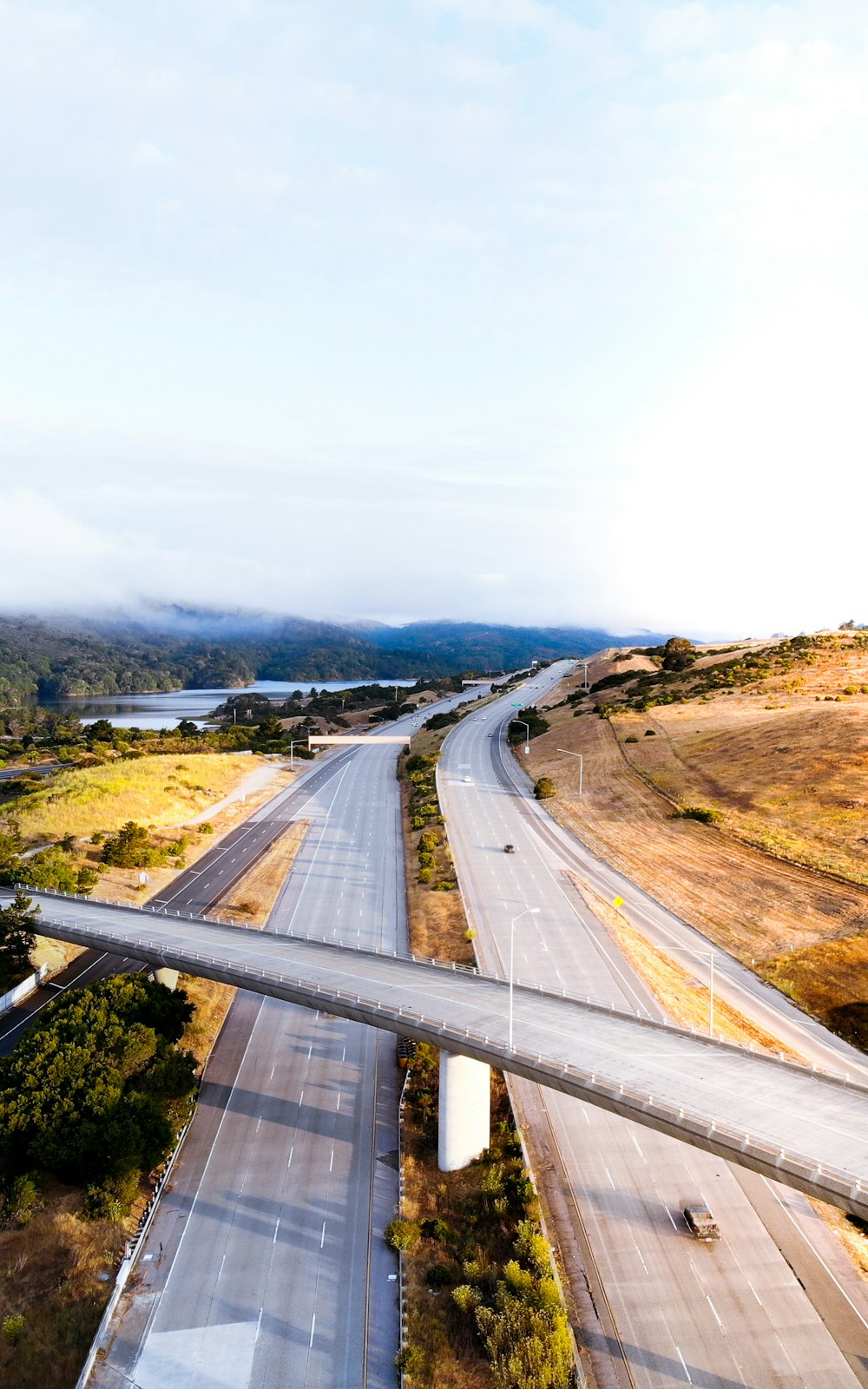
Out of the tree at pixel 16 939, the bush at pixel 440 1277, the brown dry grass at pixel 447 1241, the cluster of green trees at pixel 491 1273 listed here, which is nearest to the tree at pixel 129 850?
the tree at pixel 16 939

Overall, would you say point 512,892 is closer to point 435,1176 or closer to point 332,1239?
point 435,1176

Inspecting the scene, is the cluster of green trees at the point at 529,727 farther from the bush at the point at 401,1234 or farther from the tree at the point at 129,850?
the bush at the point at 401,1234

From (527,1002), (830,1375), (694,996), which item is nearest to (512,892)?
(694,996)

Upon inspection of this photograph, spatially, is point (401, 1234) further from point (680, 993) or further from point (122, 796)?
point (122, 796)

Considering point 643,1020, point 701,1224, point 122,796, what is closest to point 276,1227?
point 701,1224

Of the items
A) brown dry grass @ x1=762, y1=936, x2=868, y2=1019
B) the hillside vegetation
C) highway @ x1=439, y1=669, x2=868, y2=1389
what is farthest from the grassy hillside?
brown dry grass @ x1=762, y1=936, x2=868, y2=1019
